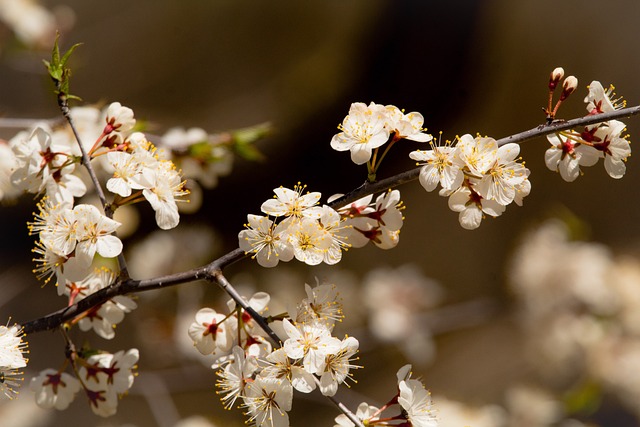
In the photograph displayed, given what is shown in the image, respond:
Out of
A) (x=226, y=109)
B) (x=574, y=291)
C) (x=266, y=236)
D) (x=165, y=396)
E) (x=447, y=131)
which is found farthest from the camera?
(x=226, y=109)

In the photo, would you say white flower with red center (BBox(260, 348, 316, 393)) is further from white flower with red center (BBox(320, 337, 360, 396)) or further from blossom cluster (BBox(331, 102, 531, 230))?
blossom cluster (BBox(331, 102, 531, 230))

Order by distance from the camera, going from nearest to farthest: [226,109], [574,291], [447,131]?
[574,291] → [447,131] → [226,109]

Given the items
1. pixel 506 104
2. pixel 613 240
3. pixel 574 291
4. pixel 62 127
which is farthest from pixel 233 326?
pixel 613 240

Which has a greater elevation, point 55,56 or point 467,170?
point 55,56

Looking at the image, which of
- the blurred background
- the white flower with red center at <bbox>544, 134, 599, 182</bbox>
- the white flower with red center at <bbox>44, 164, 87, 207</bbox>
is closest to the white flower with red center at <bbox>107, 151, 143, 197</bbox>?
the white flower with red center at <bbox>44, 164, 87, 207</bbox>

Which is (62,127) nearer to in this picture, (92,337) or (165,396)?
(165,396)

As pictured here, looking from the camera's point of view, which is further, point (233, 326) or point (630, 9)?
point (630, 9)

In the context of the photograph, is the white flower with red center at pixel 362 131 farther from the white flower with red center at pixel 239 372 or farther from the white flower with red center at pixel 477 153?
the white flower with red center at pixel 239 372
